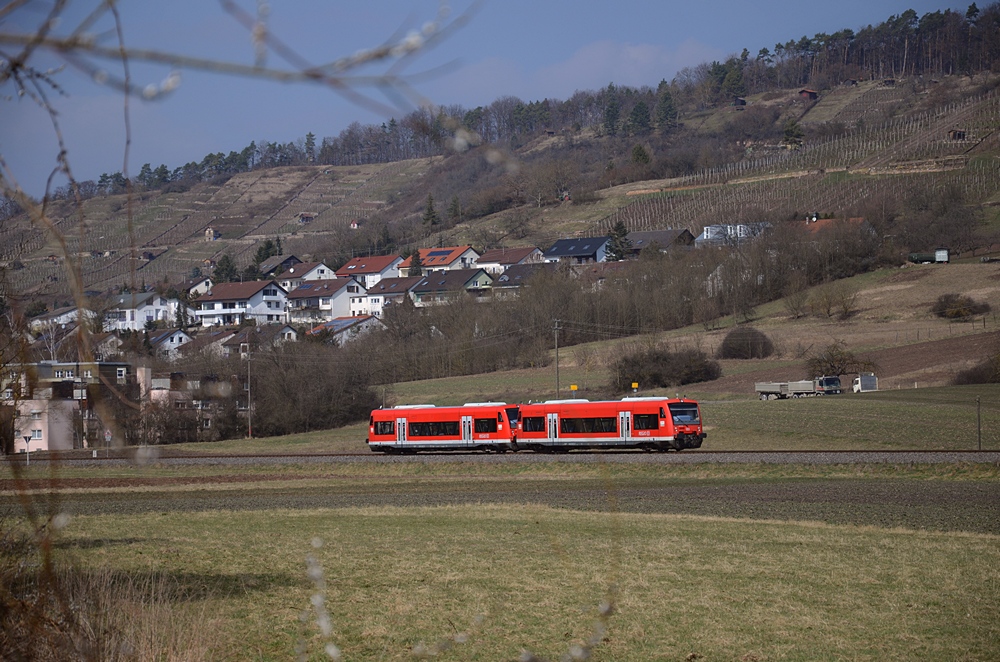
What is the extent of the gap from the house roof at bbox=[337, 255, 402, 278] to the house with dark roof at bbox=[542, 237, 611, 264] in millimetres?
21946

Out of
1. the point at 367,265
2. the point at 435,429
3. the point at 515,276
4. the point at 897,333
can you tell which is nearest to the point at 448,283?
the point at 515,276

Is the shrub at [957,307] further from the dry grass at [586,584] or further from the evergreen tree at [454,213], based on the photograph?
the dry grass at [586,584]

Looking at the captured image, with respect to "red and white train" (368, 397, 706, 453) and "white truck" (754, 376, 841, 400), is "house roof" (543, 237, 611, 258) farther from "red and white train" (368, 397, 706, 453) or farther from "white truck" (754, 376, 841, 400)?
"red and white train" (368, 397, 706, 453)

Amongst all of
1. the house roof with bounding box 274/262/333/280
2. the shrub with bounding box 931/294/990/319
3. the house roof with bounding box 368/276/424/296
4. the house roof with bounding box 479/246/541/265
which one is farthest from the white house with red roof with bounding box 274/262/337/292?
the shrub with bounding box 931/294/990/319

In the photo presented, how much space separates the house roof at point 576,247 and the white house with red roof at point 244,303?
38521 millimetres

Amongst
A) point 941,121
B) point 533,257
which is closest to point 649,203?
point 533,257

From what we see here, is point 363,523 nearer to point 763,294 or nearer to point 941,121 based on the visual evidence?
point 763,294

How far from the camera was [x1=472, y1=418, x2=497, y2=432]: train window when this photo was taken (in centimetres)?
4322

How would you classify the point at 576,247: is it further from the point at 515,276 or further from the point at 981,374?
the point at 981,374

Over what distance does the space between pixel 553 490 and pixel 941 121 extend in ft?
470

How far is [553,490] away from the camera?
2862 cm

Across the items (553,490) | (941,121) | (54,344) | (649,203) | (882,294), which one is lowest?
(553,490)

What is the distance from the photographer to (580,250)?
12112 cm

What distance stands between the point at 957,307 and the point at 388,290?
66643 millimetres
